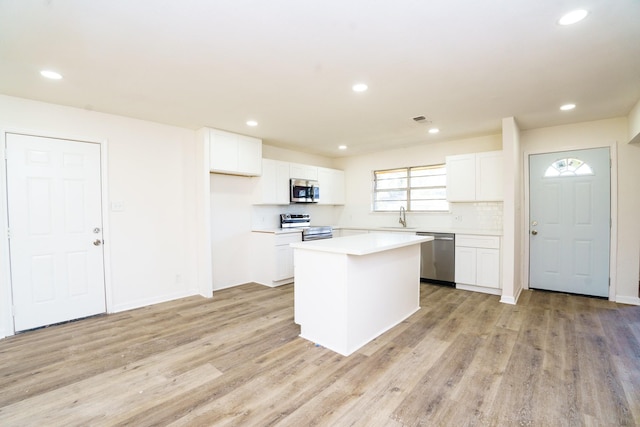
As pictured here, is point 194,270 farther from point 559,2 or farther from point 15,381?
point 559,2

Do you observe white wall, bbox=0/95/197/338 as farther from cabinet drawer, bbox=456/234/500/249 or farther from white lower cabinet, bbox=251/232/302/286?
cabinet drawer, bbox=456/234/500/249

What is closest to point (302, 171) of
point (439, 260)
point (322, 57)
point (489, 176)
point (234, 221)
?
point (234, 221)

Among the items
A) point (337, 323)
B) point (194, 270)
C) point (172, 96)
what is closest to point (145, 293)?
point (194, 270)

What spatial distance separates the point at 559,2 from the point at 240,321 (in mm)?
3655

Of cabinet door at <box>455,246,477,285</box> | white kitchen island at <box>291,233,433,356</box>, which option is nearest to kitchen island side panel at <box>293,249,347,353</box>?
white kitchen island at <box>291,233,433,356</box>

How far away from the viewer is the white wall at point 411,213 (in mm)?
4828

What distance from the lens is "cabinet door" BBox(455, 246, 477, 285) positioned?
14.8 feet

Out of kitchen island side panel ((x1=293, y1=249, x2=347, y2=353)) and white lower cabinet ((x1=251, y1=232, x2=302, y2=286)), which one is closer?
kitchen island side panel ((x1=293, y1=249, x2=347, y2=353))

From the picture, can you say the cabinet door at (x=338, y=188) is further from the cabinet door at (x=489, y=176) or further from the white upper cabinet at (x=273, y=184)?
the cabinet door at (x=489, y=176)

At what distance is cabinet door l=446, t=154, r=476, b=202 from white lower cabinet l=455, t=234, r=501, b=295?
64 centimetres

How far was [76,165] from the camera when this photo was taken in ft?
11.2

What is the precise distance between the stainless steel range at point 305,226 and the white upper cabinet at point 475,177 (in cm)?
219

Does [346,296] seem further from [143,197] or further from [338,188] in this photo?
[338,188]

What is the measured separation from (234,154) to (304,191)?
4.85 feet
